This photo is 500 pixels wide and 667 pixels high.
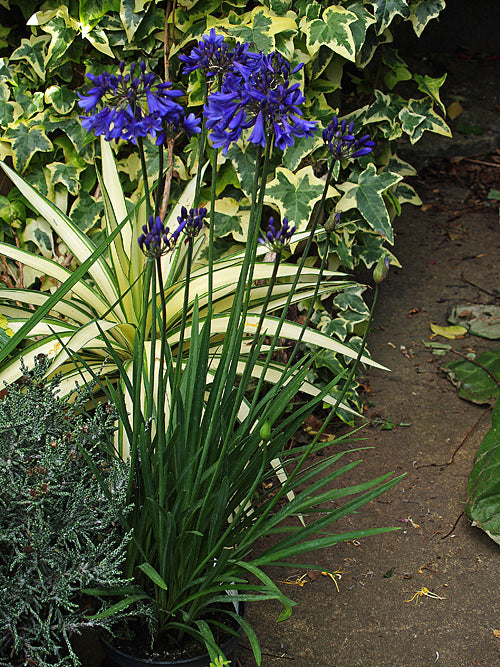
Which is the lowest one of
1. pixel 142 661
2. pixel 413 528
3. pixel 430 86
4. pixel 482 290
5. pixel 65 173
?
pixel 482 290

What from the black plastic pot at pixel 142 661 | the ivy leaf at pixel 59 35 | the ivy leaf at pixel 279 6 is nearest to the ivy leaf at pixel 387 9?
the ivy leaf at pixel 279 6

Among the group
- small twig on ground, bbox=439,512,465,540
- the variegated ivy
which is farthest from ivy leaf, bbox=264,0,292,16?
small twig on ground, bbox=439,512,465,540

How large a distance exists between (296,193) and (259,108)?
1211 millimetres

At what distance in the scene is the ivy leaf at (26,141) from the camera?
240 cm

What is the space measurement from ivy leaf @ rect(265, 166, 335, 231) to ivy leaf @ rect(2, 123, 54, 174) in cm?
86

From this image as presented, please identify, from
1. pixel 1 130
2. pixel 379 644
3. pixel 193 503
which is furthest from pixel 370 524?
pixel 1 130

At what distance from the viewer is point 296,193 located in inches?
84.8

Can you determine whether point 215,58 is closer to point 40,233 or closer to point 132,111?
point 132,111

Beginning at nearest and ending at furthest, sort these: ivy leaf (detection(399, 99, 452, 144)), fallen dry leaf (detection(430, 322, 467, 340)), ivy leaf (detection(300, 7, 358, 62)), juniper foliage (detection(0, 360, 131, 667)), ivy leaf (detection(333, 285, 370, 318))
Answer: juniper foliage (detection(0, 360, 131, 667)) < ivy leaf (detection(300, 7, 358, 62)) < ivy leaf (detection(399, 99, 452, 144)) < ivy leaf (detection(333, 285, 370, 318)) < fallen dry leaf (detection(430, 322, 467, 340))

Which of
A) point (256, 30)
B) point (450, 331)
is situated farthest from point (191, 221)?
point (450, 331)

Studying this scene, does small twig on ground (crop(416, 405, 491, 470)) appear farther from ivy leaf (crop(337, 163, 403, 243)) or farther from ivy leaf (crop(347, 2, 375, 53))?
ivy leaf (crop(347, 2, 375, 53))

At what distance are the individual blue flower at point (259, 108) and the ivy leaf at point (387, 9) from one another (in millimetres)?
1288

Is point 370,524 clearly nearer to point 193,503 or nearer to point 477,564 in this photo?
point 477,564

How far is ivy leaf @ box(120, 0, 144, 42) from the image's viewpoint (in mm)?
2182
